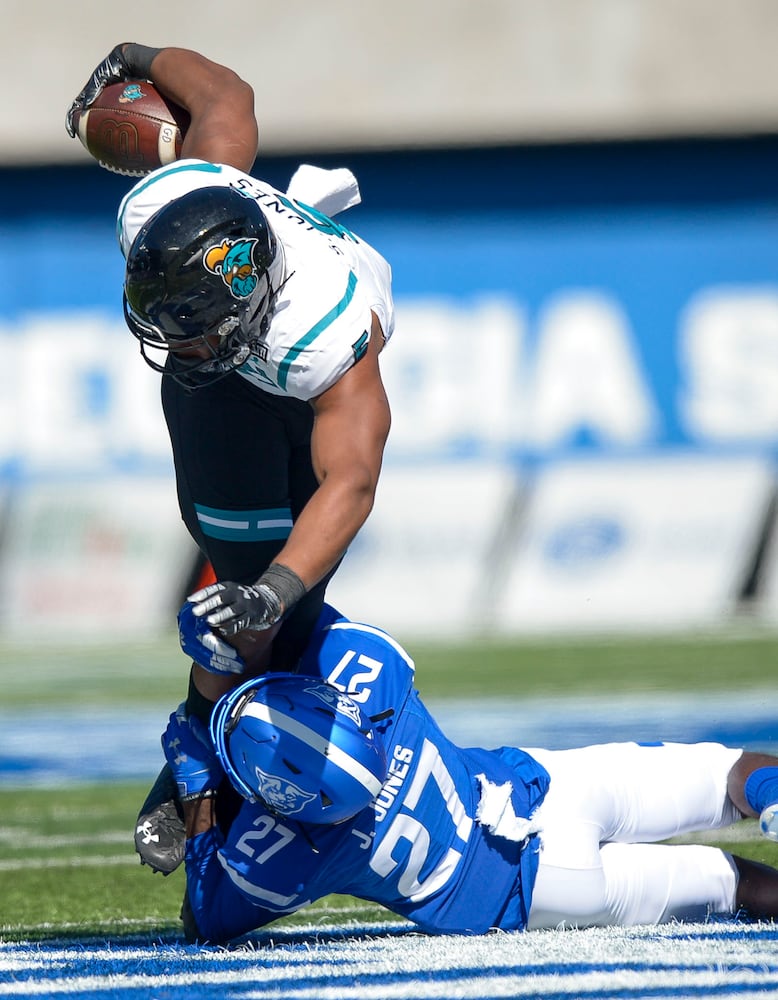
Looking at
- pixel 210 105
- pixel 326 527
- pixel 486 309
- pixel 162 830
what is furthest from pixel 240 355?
pixel 486 309

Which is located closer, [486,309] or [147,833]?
[147,833]

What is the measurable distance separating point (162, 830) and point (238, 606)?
0.85 m

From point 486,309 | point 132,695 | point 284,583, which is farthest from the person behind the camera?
point 486,309

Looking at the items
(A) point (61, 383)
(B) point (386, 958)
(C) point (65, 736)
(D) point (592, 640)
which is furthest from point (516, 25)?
(B) point (386, 958)

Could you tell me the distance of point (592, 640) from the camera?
31.3 ft

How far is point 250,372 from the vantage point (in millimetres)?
2877

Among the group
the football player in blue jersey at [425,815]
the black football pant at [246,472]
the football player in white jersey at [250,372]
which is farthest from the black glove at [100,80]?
the football player in blue jersey at [425,815]

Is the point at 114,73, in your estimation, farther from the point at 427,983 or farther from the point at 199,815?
the point at 427,983

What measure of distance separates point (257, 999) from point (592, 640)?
747 cm

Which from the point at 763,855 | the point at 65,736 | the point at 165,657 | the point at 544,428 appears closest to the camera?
the point at 763,855

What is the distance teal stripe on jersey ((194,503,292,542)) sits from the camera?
10.5 feet

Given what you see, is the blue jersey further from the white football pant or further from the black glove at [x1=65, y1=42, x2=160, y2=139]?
the black glove at [x1=65, y1=42, x2=160, y2=139]

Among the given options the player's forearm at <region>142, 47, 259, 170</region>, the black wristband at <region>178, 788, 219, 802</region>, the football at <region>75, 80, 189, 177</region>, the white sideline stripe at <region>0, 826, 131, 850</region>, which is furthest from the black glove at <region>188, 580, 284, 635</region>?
the white sideline stripe at <region>0, 826, 131, 850</region>

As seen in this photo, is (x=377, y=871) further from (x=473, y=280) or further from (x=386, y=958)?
(x=473, y=280)
